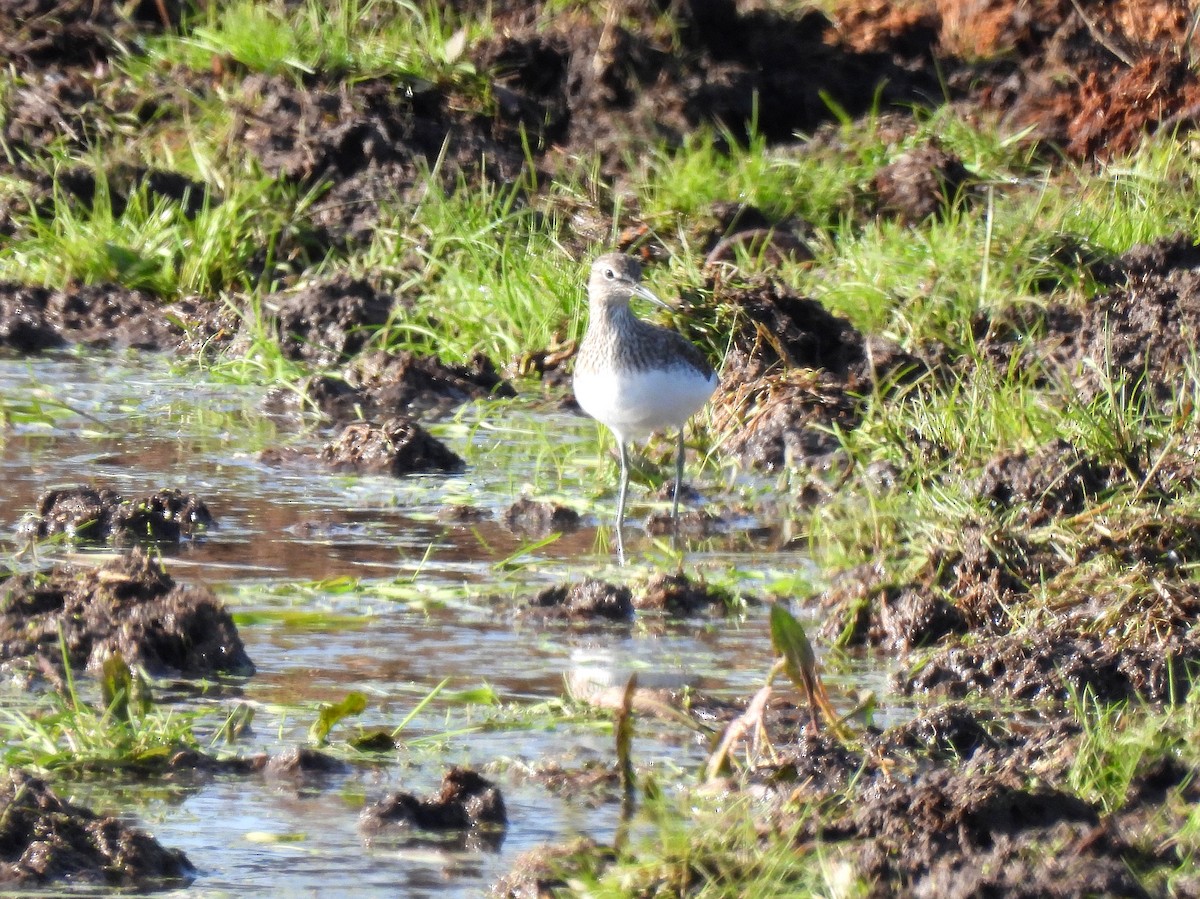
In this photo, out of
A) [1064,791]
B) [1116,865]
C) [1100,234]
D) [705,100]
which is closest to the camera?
[1116,865]

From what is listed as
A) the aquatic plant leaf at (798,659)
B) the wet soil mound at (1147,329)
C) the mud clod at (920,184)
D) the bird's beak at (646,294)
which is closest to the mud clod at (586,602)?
the aquatic plant leaf at (798,659)

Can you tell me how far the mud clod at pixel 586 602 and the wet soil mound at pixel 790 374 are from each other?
6.60 feet

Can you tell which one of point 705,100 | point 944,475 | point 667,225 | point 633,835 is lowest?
point 633,835

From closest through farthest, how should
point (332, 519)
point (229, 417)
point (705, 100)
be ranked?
point (332, 519)
point (229, 417)
point (705, 100)

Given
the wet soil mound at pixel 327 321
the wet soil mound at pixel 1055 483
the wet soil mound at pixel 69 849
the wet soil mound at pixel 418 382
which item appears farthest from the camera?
the wet soil mound at pixel 327 321

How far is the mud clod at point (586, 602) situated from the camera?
233 inches

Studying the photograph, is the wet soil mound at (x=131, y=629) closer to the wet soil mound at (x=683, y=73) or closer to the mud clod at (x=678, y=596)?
the mud clod at (x=678, y=596)

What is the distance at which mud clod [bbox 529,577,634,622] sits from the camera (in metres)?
5.91

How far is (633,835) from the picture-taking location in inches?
166

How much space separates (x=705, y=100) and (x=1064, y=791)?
8.30 meters

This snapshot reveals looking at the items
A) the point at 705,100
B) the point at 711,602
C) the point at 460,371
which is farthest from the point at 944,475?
the point at 705,100

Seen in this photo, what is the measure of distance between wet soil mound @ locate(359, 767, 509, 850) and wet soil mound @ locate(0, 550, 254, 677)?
1.13 m

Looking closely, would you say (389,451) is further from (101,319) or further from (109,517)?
(101,319)

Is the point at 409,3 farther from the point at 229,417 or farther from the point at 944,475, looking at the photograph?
the point at 944,475
